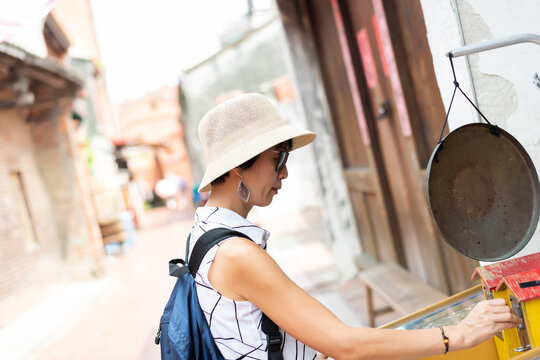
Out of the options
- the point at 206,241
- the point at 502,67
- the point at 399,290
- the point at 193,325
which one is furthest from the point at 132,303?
the point at 502,67

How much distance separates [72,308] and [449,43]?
9.61 meters

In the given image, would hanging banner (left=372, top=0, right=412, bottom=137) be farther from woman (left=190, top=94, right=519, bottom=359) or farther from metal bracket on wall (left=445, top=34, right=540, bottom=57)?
metal bracket on wall (left=445, top=34, right=540, bottom=57)

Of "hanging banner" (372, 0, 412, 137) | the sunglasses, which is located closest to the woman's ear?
the sunglasses

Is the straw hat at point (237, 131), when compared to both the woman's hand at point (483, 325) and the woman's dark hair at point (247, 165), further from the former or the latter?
the woman's hand at point (483, 325)

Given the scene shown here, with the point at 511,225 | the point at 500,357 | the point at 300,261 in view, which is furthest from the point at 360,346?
the point at 300,261

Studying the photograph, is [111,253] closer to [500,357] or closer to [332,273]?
[332,273]

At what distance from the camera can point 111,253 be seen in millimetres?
17109

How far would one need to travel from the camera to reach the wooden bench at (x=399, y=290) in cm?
390

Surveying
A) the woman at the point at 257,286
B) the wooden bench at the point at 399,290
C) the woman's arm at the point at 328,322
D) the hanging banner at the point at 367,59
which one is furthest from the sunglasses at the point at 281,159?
the hanging banner at the point at 367,59

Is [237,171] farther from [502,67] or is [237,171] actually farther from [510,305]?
[502,67]

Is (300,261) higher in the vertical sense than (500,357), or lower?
lower

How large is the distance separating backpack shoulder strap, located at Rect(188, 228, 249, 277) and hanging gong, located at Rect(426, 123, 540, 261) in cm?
67

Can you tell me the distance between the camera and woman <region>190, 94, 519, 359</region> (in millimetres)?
1529

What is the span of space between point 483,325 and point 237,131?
94 cm
